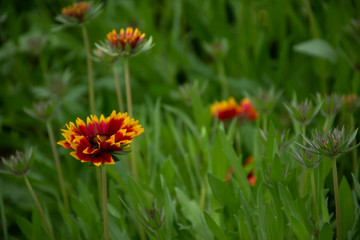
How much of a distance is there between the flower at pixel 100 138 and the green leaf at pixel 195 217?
0.71 feet

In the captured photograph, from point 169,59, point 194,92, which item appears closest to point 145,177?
point 194,92

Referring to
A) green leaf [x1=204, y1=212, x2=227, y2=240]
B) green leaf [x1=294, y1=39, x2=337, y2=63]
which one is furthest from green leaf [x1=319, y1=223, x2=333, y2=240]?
green leaf [x1=294, y1=39, x2=337, y2=63]

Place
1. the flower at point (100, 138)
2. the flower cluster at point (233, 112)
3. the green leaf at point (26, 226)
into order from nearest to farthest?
the flower at point (100, 138) → the green leaf at point (26, 226) → the flower cluster at point (233, 112)

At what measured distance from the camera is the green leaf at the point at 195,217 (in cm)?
61

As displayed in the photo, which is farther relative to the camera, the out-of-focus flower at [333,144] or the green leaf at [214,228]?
the green leaf at [214,228]

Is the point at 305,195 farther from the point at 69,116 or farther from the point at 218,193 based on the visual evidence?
the point at 69,116

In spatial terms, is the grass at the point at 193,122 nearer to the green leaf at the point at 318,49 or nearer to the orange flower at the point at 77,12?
the green leaf at the point at 318,49

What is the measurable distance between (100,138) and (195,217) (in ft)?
0.81

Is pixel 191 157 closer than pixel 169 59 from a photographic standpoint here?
Yes

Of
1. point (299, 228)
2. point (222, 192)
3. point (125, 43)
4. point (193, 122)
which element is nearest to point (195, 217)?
point (222, 192)

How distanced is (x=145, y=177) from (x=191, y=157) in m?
0.09

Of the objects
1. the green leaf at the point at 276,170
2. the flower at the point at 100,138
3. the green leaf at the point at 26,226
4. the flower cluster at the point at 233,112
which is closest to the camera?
the flower at the point at 100,138

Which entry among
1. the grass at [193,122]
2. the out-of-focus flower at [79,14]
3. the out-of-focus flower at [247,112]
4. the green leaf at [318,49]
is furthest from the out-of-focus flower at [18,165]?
the green leaf at [318,49]

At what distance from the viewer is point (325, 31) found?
1.12 meters
